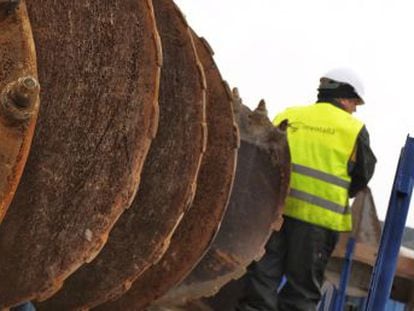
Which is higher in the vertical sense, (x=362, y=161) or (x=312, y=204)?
(x=362, y=161)

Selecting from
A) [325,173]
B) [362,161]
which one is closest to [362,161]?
[362,161]

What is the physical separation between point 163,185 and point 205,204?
55cm

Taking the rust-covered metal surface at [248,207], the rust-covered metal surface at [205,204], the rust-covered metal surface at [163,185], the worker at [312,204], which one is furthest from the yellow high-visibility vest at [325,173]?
the rust-covered metal surface at [163,185]

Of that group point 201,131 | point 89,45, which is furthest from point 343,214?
point 89,45

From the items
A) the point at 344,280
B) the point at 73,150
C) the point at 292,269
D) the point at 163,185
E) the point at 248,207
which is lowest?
the point at 344,280

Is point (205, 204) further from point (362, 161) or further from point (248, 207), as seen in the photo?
point (362, 161)

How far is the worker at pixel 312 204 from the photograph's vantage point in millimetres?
4836

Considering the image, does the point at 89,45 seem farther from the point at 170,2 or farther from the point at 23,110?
the point at 170,2

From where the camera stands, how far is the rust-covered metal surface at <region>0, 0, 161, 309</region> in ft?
6.78

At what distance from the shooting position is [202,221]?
3342mm

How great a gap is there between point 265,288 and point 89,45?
3.18 meters

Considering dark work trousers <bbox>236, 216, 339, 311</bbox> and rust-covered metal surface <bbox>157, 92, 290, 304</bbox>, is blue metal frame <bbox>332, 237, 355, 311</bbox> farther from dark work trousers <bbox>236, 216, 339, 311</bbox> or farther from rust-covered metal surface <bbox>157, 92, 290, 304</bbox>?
rust-covered metal surface <bbox>157, 92, 290, 304</bbox>

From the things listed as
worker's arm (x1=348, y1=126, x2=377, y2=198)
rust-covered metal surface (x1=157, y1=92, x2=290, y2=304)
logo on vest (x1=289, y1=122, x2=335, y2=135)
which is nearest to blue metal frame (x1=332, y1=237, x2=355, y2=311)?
worker's arm (x1=348, y1=126, x2=377, y2=198)

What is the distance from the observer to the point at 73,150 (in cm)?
210
